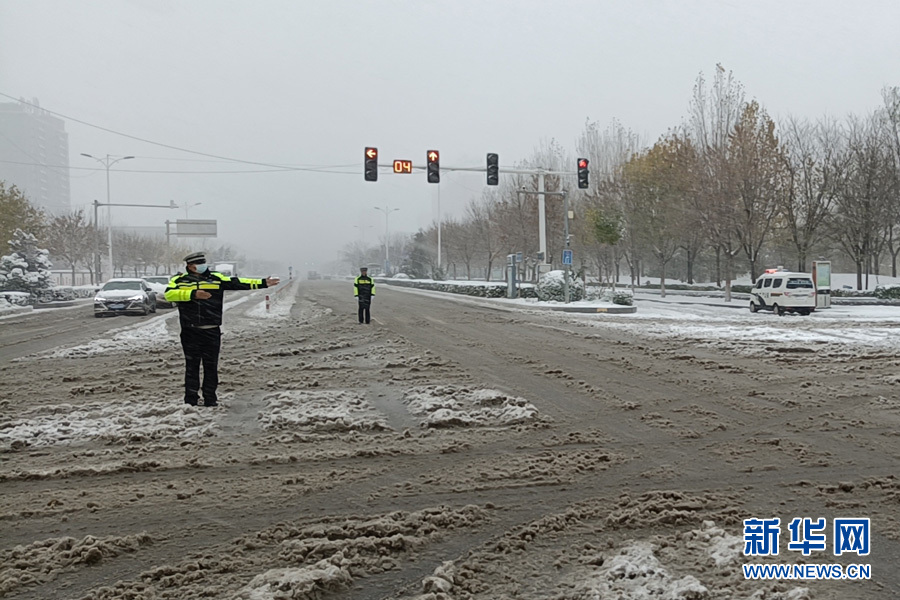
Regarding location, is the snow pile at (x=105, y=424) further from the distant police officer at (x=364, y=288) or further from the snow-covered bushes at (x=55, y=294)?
the snow-covered bushes at (x=55, y=294)

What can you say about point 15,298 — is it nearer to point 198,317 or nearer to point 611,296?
point 611,296

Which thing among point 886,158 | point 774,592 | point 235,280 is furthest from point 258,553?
point 886,158

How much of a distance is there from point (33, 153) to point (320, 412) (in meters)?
194

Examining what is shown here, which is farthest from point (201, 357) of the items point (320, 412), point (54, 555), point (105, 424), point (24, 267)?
point (24, 267)

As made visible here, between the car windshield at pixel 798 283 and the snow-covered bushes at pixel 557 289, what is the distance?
9.67 metres

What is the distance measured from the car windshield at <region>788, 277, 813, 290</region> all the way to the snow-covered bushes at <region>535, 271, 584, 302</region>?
9674mm

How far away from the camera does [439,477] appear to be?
563 cm

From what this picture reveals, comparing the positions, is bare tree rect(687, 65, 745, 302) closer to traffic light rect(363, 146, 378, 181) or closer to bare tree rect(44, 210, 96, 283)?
traffic light rect(363, 146, 378, 181)

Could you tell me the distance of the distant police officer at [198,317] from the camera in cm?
818

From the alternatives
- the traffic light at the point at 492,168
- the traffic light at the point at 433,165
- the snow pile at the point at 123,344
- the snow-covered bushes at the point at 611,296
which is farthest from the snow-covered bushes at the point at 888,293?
the snow pile at the point at 123,344

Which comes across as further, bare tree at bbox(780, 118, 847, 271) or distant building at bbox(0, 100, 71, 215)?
distant building at bbox(0, 100, 71, 215)

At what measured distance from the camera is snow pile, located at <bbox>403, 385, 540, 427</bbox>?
766 centimetres

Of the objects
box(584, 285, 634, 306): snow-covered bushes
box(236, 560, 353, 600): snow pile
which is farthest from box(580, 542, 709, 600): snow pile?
box(584, 285, 634, 306): snow-covered bushes

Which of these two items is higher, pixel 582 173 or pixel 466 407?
pixel 582 173
